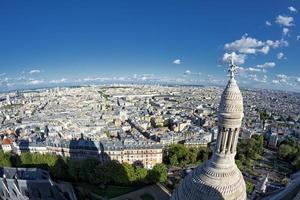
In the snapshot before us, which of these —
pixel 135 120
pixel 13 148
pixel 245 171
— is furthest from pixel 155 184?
pixel 135 120

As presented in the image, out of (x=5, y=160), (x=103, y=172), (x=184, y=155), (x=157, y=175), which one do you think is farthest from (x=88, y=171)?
(x=184, y=155)

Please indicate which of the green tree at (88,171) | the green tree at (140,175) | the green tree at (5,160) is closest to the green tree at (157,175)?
the green tree at (140,175)

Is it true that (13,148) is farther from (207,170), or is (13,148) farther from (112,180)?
(207,170)

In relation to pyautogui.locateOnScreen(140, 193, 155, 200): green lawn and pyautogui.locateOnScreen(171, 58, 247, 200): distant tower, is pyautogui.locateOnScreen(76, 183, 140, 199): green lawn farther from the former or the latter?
pyautogui.locateOnScreen(171, 58, 247, 200): distant tower

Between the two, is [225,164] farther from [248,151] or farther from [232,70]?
[248,151]

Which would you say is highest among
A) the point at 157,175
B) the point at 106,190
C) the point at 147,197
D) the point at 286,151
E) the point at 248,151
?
the point at 286,151
